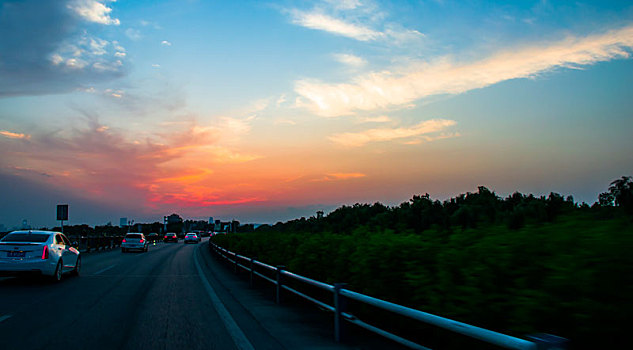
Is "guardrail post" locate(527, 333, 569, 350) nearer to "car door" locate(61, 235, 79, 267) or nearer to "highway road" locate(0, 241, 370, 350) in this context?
"highway road" locate(0, 241, 370, 350)

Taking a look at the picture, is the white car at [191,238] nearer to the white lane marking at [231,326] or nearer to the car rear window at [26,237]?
the car rear window at [26,237]

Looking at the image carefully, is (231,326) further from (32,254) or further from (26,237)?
(26,237)

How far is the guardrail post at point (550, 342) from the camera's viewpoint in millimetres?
3185

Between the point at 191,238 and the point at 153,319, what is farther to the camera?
the point at 191,238

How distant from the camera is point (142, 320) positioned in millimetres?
9219

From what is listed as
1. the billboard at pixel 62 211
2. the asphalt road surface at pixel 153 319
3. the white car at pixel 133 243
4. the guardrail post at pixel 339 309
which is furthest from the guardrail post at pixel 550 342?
the white car at pixel 133 243

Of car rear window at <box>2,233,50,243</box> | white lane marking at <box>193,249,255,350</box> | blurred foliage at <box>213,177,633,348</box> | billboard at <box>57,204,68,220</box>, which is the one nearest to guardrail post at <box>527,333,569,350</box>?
blurred foliage at <box>213,177,633,348</box>

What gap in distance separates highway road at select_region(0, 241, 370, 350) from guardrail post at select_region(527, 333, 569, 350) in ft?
13.9

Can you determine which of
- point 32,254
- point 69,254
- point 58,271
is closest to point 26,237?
point 32,254

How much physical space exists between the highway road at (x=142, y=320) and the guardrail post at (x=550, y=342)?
4246mm

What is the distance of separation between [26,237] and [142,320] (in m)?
9.02

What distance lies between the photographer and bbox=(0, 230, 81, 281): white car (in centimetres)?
1473

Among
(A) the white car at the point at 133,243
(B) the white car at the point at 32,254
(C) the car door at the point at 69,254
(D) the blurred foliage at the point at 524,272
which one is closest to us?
(D) the blurred foliage at the point at 524,272

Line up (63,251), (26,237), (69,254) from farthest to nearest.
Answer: (69,254) → (63,251) → (26,237)
